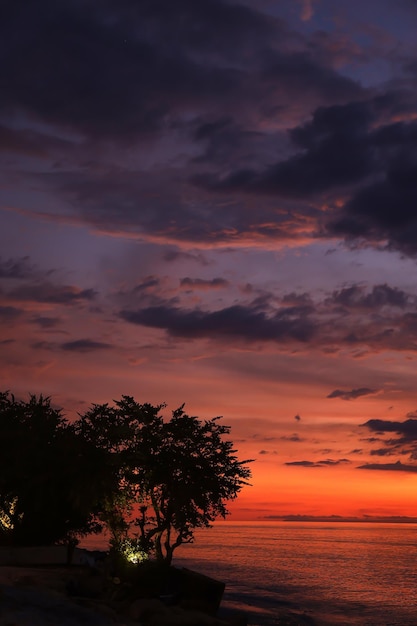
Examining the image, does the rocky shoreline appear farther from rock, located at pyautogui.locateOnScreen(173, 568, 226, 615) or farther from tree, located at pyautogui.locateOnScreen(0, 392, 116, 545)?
tree, located at pyautogui.locateOnScreen(0, 392, 116, 545)

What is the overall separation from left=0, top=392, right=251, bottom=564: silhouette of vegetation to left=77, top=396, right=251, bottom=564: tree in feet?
0.25

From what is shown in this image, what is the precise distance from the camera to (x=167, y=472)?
57.1 m

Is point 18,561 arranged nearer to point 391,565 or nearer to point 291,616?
point 291,616

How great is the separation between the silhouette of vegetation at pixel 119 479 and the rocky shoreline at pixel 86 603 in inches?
205

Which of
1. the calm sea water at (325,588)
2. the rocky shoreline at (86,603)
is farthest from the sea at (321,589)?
the rocky shoreline at (86,603)

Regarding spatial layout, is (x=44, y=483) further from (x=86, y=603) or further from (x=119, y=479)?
(x=86, y=603)

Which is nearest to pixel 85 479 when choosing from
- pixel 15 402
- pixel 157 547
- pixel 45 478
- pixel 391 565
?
pixel 45 478

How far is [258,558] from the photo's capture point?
160 metres

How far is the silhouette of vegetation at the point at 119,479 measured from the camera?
55781mm

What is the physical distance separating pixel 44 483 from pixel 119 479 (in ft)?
18.6

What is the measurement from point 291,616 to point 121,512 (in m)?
19.4

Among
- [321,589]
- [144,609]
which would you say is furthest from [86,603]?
[321,589]

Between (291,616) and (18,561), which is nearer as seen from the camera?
(18,561)

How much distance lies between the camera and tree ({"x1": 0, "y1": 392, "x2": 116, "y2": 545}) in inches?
2229
